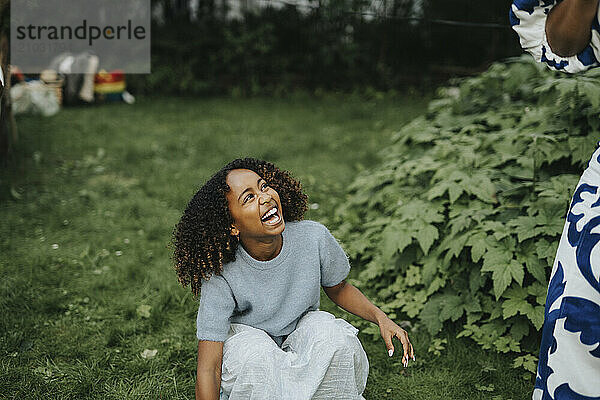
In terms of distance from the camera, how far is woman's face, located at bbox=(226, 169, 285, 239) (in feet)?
6.82

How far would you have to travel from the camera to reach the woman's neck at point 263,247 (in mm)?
2160

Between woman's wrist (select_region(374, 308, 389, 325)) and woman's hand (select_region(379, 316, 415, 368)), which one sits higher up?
woman's wrist (select_region(374, 308, 389, 325))

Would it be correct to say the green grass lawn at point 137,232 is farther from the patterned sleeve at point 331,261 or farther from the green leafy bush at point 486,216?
the patterned sleeve at point 331,261

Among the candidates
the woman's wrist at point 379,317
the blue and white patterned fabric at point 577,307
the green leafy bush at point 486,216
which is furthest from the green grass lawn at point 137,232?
the blue and white patterned fabric at point 577,307

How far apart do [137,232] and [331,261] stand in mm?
2194

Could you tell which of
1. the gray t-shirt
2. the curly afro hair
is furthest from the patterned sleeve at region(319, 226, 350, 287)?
the curly afro hair

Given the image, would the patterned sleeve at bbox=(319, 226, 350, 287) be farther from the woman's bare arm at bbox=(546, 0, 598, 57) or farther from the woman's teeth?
the woman's bare arm at bbox=(546, 0, 598, 57)

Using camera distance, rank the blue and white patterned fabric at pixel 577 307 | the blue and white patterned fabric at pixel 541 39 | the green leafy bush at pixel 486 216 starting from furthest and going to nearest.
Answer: the green leafy bush at pixel 486 216 < the blue and white patterned fabric at pixel 541 39 < the blue and white patterned fabric at pixel 577 307

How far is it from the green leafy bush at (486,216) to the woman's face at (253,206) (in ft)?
3.63

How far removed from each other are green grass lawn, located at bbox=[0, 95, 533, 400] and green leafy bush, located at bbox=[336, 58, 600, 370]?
219mm

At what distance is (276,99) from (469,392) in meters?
5.39

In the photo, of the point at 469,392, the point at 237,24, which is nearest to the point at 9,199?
the point at 469,392

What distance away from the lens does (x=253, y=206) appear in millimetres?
2088

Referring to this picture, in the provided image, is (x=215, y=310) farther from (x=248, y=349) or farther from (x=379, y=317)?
(x=379, y=317)
